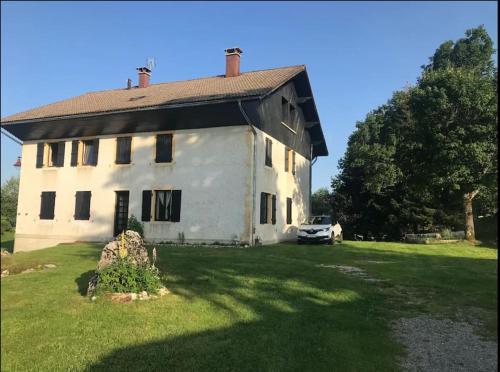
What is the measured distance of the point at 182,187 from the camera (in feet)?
69.2

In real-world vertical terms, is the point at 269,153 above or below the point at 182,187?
above

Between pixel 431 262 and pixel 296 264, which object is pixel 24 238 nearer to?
pixel 296 264

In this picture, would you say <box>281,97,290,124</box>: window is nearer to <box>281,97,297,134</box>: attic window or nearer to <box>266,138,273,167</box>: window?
<box>281,97,297,134</box>: attic window

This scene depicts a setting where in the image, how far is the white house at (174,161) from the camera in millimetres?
20078

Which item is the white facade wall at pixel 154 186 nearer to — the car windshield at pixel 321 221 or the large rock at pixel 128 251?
the car windshield at pixel 321 221

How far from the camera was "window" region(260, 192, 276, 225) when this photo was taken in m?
20.8

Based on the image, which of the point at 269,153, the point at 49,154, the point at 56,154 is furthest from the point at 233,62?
the point at 49,154

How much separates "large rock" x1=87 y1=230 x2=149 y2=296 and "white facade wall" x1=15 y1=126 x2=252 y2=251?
1061 cm

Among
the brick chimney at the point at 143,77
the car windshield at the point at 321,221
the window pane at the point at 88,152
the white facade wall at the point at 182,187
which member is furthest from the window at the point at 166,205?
the brick chimney at the point at 143,77

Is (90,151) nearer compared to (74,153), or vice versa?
(90,151)

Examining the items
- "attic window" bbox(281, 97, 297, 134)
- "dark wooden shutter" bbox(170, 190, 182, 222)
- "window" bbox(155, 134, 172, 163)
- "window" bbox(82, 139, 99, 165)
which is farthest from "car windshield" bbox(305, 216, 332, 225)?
"window" bbox(82, 139, 99, 165)

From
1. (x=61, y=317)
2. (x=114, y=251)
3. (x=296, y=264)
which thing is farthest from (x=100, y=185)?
(x=61, y=317)

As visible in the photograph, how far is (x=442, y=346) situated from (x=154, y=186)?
56.7 ft

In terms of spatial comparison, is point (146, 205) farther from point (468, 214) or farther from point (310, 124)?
point (468, 214)
